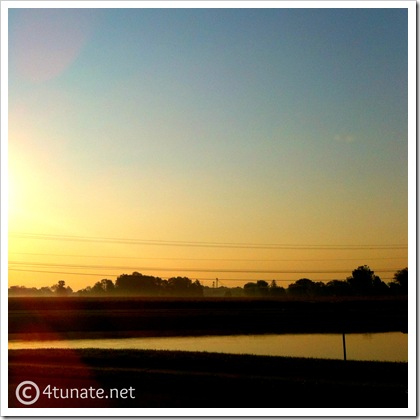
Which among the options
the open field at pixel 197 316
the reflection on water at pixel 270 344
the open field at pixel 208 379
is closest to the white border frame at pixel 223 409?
the open field at pixel 208 379

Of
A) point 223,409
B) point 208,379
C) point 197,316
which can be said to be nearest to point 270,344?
point 197,316

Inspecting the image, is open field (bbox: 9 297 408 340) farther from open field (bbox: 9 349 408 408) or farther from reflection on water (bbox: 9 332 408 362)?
open field (bbox: 9 349 408 408)

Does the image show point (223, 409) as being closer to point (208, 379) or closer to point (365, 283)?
point (208, 379)

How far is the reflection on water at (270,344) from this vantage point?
8023mm

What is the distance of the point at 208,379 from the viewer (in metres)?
6.87

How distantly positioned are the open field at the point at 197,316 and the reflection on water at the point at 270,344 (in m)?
0.15

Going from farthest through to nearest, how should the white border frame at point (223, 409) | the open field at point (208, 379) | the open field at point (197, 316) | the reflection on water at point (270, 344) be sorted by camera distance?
the open field at point (197, 316), the reflection on water at point (270, 344), the open field at point (208, 379), the white border frame at point (223, 409)

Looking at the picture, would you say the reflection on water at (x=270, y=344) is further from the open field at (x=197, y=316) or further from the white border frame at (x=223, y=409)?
the white border frame at (x=223, y=409)

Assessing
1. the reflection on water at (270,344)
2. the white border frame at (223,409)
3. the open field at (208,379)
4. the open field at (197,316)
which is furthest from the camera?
the open field at (197,316)

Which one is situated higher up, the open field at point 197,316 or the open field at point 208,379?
the open field at point 197,316

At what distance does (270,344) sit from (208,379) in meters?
2.12

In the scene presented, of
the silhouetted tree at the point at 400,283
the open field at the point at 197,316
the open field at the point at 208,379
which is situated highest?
the silhouetted tree at the point at 400,283

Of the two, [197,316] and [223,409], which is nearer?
[223,409]

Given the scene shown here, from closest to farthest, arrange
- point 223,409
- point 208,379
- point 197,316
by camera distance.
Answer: point 223,409, point 208,379, point 197,316
